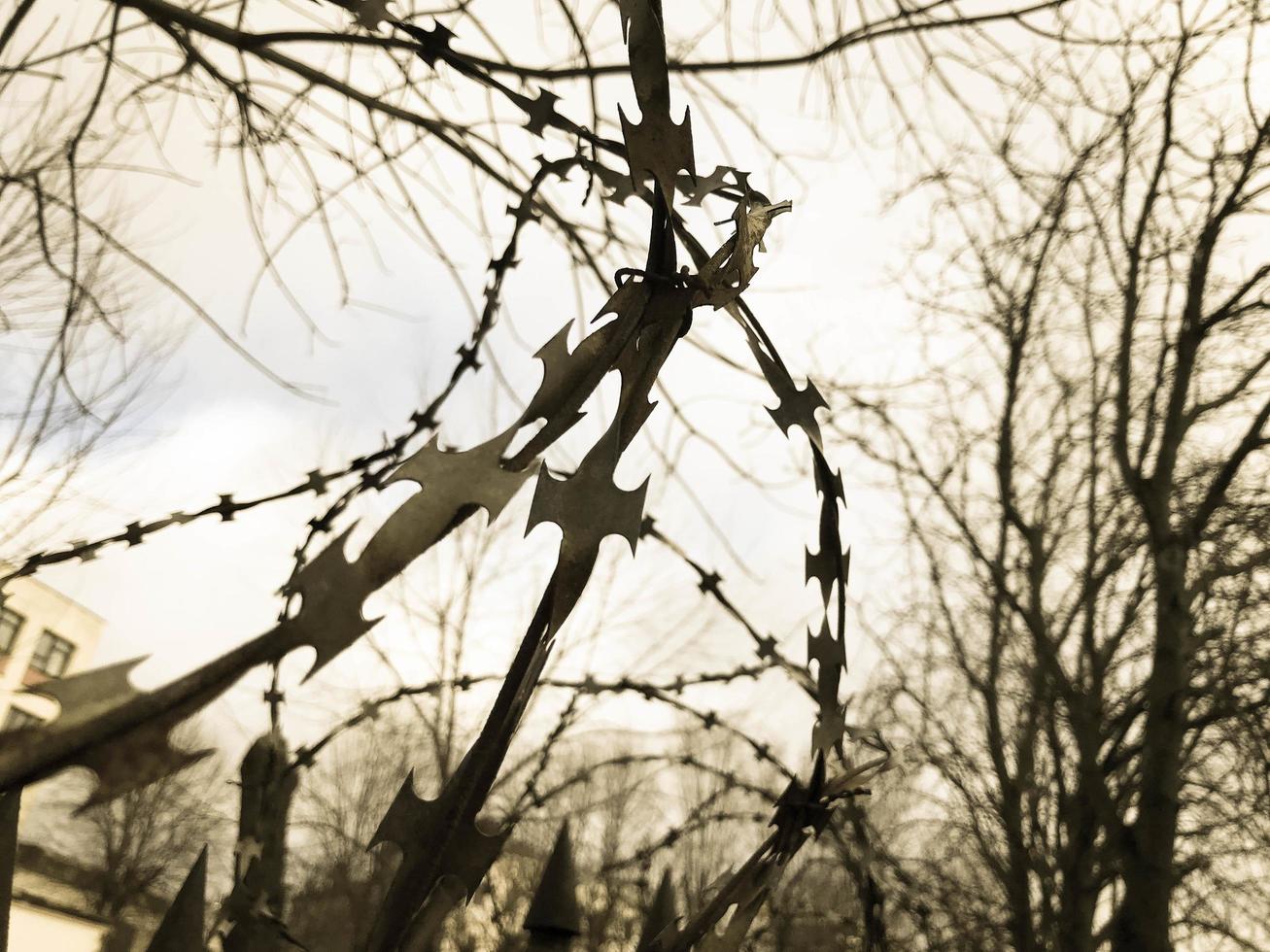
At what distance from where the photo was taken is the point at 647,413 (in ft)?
A: 2.25

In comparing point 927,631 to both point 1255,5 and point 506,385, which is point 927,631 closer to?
point 1255,5

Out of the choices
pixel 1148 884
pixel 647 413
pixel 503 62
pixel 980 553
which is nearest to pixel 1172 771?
pixel 1148 884

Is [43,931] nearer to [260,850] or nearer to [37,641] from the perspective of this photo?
[37,641]

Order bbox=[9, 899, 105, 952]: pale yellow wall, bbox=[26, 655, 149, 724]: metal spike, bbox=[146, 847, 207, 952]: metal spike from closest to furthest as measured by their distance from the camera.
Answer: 1. bbox=[26, 655, 149, 724]: metal spike
2. bbox=[146, 847, 207, 952]: metal spike
3. bbox=[9, 899, 105, 952]: pale yellow wall

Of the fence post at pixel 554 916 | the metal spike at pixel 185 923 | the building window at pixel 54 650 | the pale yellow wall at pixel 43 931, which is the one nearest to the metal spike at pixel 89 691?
the metal spike at pixel 185 923

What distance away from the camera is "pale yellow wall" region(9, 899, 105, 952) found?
5.31ft

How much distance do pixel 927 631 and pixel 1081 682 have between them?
3.94 feet

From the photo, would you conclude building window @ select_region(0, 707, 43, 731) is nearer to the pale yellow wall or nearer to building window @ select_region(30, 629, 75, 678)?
the pale yellow wall

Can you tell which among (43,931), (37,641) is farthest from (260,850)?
(43,931)

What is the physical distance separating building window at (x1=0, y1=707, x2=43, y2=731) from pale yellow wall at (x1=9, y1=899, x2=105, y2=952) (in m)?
0.61

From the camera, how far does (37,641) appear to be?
167cm

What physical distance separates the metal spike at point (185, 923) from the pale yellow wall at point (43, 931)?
58 cm

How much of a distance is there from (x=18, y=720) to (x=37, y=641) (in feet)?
3.55

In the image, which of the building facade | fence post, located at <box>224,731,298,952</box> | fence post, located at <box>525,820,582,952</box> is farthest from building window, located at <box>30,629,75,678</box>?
fence post, located at <box>525,820,582,952</box>
